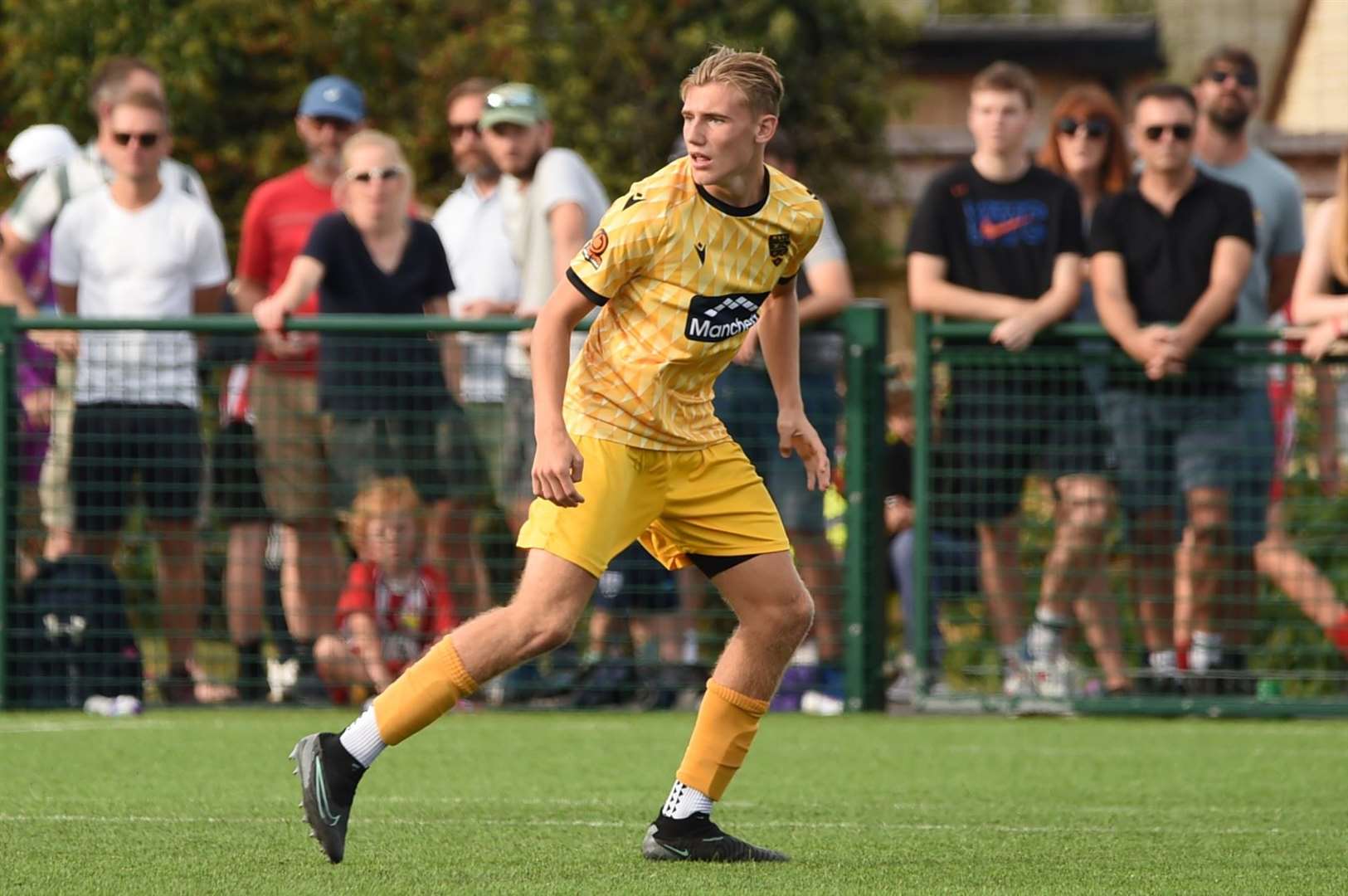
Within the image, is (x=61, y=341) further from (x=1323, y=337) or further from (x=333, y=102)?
(x=1323, y=337)

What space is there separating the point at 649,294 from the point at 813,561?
4.24 meters

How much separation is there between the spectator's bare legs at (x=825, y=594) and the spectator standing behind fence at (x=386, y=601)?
1508 mm

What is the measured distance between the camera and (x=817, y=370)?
9.55 meters

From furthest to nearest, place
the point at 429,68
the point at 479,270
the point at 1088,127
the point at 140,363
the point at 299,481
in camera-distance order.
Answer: the point at 429,68 < the point at 479,270 < the point at 1088,127 < the point at 299,481 < the point at 140,363

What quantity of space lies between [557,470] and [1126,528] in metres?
4.52

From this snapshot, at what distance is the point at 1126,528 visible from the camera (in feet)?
30.5

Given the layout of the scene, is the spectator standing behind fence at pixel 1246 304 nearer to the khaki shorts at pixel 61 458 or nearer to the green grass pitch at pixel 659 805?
the green grass pitch at pixel 659 805

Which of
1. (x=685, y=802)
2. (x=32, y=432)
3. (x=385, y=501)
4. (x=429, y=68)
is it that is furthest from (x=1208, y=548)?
(x=429, y=68)

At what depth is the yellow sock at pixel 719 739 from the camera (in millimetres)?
5672

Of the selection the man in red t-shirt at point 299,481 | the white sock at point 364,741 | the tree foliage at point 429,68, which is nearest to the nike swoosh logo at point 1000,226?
the man in red t-shirt at point 299,481

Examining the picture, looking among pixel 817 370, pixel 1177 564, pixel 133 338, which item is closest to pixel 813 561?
pixel 817 370

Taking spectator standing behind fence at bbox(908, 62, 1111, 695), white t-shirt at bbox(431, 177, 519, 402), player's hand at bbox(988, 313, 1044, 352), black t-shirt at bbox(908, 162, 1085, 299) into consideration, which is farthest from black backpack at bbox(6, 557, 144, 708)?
player's hand at bbox(988, 313, 1044, 352)

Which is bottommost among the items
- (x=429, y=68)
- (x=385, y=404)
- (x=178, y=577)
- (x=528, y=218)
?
(x=178, y=577)

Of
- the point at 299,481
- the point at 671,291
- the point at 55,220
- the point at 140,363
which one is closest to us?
the point at 671,291
